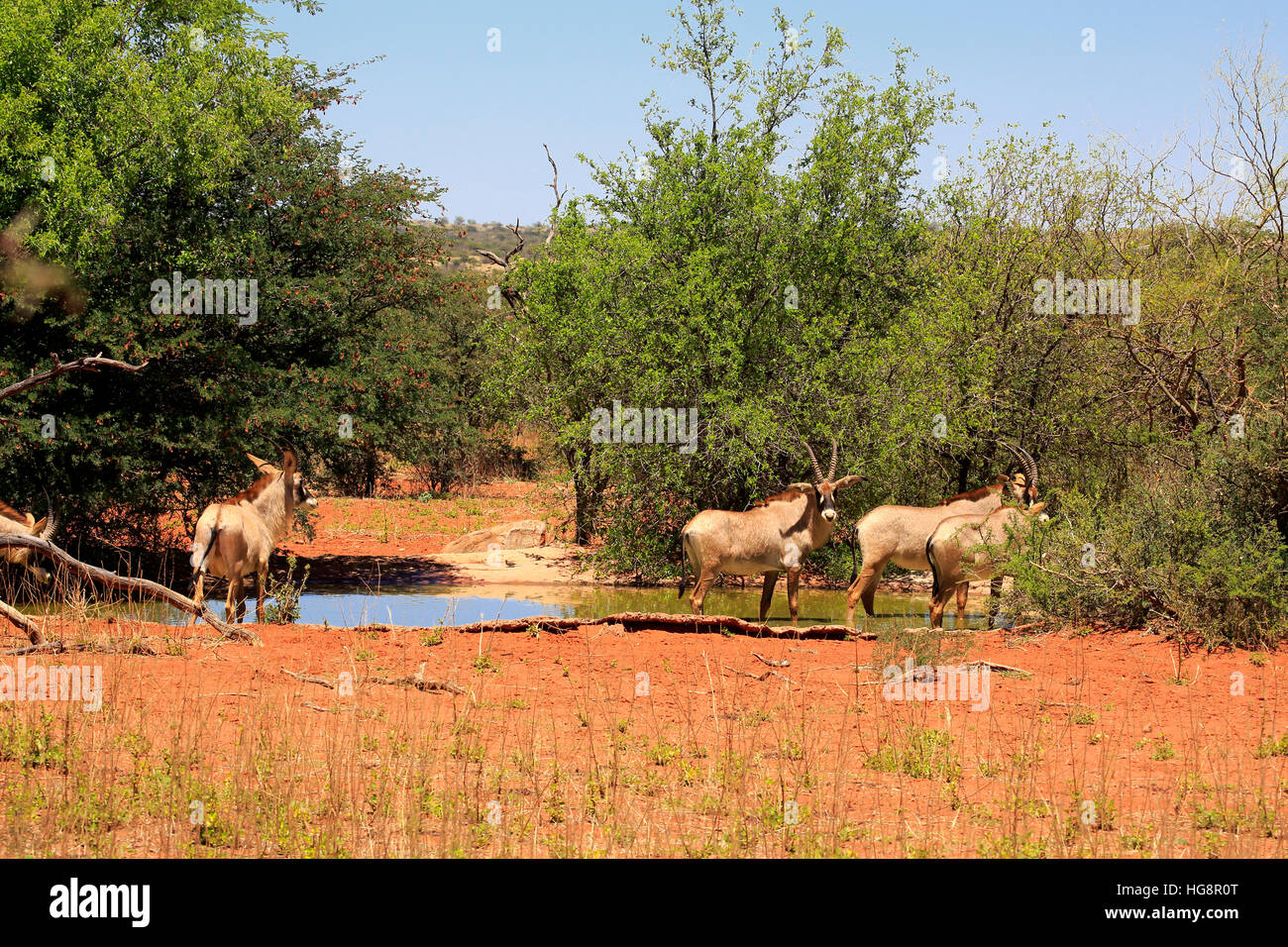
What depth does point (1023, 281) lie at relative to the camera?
17.9 meters

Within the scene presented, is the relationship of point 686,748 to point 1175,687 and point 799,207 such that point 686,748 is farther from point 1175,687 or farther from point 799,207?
point 799,207

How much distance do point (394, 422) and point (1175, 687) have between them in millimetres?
13735

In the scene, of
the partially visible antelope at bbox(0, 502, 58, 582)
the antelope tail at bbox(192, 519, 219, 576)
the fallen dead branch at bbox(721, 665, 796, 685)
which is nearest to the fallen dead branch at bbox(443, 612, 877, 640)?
the fallen dead branch at bbox(721, 665, 796, 685)

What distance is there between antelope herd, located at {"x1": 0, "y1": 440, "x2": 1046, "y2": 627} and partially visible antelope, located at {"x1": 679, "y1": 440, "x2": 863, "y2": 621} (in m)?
0.01

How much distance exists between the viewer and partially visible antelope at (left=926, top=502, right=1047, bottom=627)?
14.1 m

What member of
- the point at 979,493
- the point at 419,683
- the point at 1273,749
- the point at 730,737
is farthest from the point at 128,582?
the point at 979,493

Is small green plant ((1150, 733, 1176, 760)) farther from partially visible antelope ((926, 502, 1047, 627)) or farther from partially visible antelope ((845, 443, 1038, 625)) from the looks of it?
partially visible antelope ((845, 443, 1038, 625))

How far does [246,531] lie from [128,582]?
3815 millimetres

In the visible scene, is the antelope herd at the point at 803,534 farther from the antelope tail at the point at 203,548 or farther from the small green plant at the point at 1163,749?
the small green plant at the point at 1163,749

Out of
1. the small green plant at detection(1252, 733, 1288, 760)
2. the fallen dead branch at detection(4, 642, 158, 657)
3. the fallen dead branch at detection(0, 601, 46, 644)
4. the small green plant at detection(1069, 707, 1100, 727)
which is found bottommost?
the small green plant at detection(1069, 707, 1100, 727)

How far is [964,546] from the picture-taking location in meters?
14.5

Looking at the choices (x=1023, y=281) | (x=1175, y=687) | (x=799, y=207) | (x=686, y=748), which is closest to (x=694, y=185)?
(x=799, y=207)

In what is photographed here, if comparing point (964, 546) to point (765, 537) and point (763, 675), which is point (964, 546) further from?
point (763, 675)

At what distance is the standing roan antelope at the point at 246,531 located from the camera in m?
12.7
